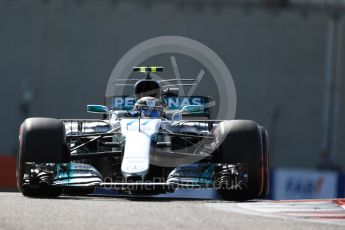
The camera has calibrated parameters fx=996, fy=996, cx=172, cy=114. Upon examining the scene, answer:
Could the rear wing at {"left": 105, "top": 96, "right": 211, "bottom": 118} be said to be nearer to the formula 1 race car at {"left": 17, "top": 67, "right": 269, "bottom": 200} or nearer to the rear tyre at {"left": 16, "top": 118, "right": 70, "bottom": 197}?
the formula 1 race car at {"left": 17, "top": 67, "right": 269, "bottom": 200}

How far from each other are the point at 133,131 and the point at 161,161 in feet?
1.65

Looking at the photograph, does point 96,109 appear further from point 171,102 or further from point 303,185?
point 303,185

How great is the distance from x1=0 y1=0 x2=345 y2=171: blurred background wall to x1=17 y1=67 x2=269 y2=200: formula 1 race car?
1149 inches

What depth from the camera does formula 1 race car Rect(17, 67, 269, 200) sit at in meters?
11.5

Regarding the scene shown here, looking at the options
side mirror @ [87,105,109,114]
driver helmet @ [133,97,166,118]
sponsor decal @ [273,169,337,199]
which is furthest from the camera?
sponsor decal @ [273,169,337,199]

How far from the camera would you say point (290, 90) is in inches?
1785

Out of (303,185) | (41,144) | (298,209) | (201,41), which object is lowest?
(303,185)

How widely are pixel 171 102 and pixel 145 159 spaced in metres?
3.73

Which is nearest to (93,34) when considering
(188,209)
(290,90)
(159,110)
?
(290,90)

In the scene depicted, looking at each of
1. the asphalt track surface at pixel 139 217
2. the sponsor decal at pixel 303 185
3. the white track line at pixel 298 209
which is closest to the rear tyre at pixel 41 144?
the asphalt track surface at pixel 139 217

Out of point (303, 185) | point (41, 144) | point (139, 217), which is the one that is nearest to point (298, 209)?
point (139, 217)

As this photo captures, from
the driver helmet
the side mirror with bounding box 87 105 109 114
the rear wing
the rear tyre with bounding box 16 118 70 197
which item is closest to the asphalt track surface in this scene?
→ the rear tyre with bounding box 16 118 70 197

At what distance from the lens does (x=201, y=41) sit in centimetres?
4556

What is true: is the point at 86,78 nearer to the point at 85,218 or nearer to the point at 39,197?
the point at 39,197
